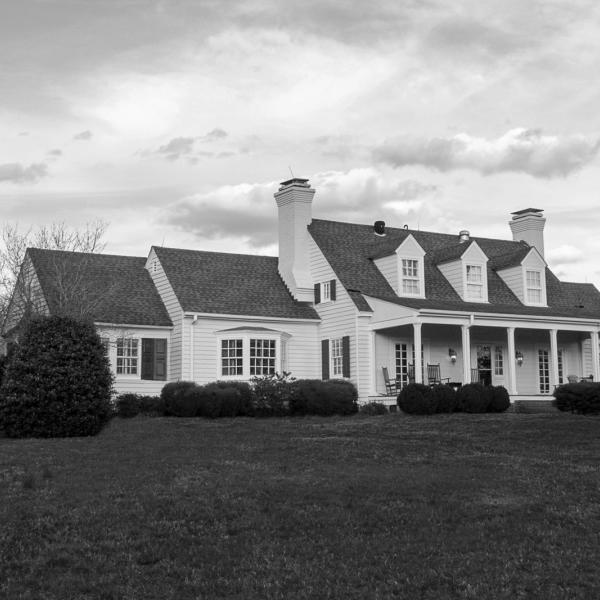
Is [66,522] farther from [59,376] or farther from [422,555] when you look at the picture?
[59,376]

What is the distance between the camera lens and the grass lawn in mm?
8812

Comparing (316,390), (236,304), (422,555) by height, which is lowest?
(422,555)

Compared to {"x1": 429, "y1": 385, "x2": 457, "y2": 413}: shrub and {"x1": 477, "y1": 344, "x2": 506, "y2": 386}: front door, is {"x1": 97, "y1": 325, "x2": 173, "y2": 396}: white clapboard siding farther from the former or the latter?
{"x1": 477, "y1": 344, "x2": 506, "y2": 386}: front door

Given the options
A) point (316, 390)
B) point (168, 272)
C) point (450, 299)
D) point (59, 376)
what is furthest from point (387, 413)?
point (59, 376)

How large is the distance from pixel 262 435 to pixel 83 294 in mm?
12556

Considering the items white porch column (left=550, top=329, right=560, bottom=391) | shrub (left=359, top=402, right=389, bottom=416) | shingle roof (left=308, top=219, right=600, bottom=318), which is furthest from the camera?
shingle roof (left=308, top=219, right=600, bottom=318)

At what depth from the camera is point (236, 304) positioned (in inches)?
1289

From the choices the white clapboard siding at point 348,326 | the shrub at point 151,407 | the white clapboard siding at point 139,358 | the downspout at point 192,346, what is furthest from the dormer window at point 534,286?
the shrub at point 151,407

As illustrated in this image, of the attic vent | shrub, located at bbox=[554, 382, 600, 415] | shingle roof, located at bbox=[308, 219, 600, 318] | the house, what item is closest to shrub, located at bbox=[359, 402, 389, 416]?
the house

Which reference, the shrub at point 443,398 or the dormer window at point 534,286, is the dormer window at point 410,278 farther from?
the shrub at point 443,398

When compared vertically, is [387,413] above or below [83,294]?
below

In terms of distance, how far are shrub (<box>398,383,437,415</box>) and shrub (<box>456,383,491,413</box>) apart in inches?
39.9

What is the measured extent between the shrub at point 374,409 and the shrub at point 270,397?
266 centimetres

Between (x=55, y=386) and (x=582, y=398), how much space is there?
1503cm
